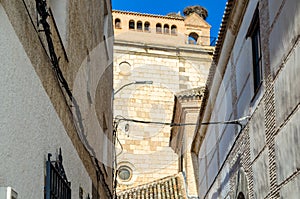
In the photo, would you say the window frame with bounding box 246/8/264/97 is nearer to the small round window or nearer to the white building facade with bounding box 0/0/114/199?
the white building facade with bounding box 0/0/114/199

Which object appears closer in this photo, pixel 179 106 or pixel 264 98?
pixel 264 98

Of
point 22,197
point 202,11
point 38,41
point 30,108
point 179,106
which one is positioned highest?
point 202,11

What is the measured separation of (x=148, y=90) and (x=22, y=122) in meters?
23.6

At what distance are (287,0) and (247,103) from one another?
10.1 ft

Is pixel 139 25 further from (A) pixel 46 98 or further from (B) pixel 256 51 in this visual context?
(A) pixel 46 98

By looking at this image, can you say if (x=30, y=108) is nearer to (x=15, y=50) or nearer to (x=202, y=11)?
(x=15, y=50)

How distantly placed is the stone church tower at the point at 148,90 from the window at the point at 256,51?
17.9 metres

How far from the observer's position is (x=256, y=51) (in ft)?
29.0

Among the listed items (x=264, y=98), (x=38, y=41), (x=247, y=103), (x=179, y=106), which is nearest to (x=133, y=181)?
(x=179, y=106)

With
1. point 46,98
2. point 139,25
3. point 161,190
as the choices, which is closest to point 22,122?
point 46,98

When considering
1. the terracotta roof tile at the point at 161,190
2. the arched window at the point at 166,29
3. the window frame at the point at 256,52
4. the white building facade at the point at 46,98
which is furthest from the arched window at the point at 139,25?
the window frame at the point at 256,52

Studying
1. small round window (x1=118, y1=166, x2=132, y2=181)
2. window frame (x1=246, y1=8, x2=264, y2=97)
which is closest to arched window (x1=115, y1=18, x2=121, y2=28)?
small round window (x1=118, y1=166, x2=132, y2=181)

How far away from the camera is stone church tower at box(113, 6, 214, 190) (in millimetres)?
26953

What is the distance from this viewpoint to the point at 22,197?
462cm
